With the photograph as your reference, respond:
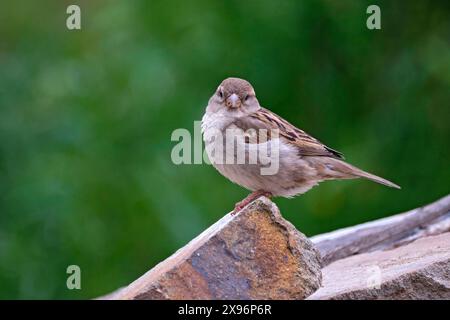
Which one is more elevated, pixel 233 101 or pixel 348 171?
pixel 233 101

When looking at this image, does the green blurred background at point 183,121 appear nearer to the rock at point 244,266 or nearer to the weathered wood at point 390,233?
the weathered wood at point 390,233

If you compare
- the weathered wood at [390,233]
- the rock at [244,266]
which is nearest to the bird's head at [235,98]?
the weathered wood at [390,233]

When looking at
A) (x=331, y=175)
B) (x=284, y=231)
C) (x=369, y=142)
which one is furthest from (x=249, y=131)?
(x=369, y=142)

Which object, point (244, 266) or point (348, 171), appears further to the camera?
point (348, 171)

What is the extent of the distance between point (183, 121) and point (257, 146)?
2146 mm

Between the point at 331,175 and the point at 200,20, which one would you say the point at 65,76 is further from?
the point at 331,175

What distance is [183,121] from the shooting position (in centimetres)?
827

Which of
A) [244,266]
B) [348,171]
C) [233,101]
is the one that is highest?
[233,101]

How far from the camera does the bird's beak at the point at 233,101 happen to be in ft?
21.3

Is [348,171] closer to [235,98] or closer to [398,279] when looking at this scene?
[235,98]

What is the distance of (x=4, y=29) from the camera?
31.0ft

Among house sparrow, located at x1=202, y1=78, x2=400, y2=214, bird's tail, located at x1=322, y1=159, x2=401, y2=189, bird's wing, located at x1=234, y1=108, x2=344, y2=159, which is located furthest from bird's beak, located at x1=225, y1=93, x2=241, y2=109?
bird's tail, located at x1=322, y1=159, x2=401, y2=189

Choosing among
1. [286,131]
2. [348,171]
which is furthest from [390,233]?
[286,131]

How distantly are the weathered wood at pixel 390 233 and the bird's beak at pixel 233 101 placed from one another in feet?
3.67
